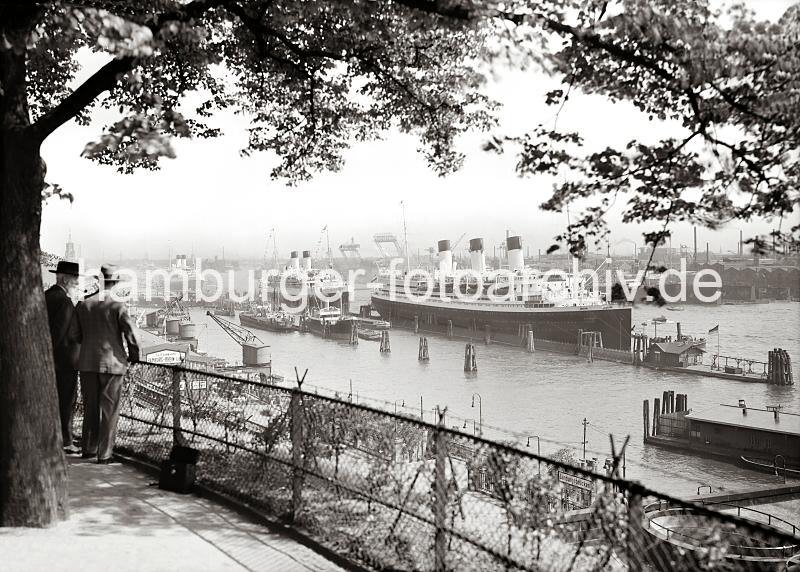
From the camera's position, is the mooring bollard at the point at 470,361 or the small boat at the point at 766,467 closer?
the small boat at the point at 766,467

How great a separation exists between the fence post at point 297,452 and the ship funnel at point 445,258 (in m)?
67.9

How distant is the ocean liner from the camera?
62.8 meters

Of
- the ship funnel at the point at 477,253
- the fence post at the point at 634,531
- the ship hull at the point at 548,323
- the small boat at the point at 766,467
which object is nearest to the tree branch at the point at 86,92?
the fence post at the point at 634,531

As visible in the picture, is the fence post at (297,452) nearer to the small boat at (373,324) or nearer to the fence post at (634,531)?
the fence post at (634,531)

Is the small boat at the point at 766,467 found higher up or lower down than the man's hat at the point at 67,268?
lower down

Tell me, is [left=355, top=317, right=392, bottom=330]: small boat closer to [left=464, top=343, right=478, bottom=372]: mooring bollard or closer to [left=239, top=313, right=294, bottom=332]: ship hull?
[left=239, top=313, right=294, bottom=332]: ship hull

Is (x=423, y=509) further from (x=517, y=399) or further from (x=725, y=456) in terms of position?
(x=517, y=399)

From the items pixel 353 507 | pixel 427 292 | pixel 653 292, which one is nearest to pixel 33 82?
pixel 353 507

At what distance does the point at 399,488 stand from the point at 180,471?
1743 mm

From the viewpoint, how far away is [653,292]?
4125mm

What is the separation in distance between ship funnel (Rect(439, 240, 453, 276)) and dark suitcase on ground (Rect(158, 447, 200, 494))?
221ft

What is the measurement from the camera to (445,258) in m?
73.1

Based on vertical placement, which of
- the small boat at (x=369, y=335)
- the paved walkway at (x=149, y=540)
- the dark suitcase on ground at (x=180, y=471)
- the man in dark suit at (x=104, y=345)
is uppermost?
the man in dark suit at (x=104, y=345)

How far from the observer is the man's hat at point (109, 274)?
16.1ft
